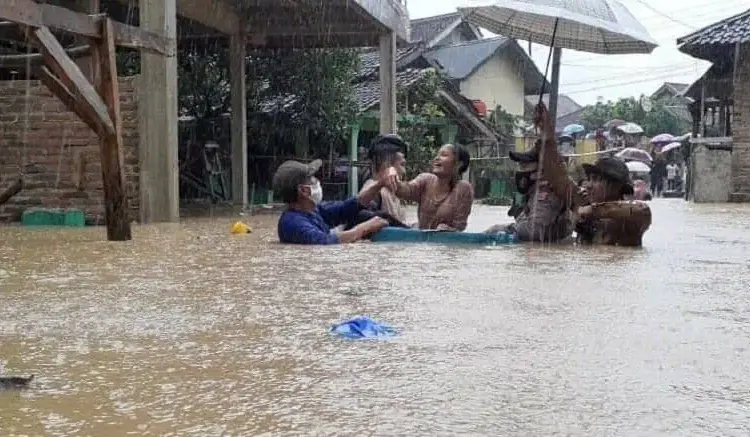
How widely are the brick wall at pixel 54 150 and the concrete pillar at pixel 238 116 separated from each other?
486 cm

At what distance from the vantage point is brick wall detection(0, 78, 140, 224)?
10367 millimetres

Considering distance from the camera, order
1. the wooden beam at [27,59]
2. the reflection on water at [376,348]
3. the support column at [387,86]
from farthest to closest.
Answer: the support column at [387,86]
the wooden beam at [27,59]
the reflection on water at [376,348]

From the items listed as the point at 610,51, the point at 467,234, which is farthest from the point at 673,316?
the point at 610,51

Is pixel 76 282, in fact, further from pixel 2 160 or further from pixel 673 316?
pixel 2 160

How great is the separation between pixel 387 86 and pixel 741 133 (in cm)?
874

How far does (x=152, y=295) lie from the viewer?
4504 millimetres

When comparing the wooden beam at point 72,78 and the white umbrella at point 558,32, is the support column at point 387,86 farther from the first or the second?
the wooden beam at point 72,78

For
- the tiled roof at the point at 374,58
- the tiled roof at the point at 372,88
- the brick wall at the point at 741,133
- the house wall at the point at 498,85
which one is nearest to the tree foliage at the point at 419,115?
the tiled roof at the point at 372,88

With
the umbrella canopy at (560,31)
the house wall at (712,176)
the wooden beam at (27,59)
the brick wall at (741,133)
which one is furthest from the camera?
the house wall at (712,176)

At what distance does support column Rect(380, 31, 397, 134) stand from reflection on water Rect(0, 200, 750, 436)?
8.43m

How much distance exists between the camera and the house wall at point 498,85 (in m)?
32.1

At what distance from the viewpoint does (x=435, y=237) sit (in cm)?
749

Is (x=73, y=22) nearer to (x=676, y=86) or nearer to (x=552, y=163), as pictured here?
(x=552, y=163)

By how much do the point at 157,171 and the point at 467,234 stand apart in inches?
162
